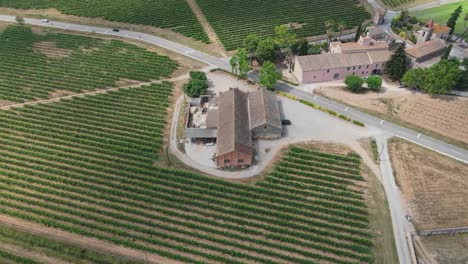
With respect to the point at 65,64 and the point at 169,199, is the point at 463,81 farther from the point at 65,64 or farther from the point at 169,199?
→ the point at 65,64

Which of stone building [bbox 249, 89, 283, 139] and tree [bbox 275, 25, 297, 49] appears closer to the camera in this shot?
stone building [bbox 249, 89, 283, 139]

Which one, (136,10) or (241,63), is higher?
(136,10)

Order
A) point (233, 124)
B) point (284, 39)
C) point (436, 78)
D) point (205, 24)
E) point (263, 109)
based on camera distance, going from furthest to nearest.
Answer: point (205, 24) → point (284, 39) → point (436, 78) → point (263, 109) → point (233, 124)

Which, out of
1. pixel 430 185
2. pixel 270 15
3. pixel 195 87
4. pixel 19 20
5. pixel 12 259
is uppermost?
pixel 270 15

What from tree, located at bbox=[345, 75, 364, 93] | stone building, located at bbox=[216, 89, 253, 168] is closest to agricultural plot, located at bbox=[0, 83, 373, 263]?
stone building, located at bbox=[216, 89, 253, 168]

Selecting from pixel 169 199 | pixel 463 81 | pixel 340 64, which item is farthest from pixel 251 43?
pixel 463 81

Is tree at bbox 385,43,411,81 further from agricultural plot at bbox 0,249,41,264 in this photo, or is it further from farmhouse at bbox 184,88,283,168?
agricultural plot at bbox 0,249,41,264

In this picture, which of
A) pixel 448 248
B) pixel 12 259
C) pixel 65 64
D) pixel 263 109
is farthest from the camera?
pixel 65 64
